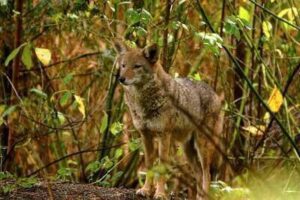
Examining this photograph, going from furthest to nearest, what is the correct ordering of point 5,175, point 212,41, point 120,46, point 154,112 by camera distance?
point 120,46
point 154,112
point 5,175
point 212,41

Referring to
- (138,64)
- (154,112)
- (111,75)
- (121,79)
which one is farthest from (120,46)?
(111,75)

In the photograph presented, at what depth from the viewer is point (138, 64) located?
22.8 feet

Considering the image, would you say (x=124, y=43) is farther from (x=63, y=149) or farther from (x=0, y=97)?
(x=63, y=149)

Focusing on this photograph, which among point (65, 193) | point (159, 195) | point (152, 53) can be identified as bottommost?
point (159, 195)

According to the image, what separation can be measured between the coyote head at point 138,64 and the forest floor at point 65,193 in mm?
1074

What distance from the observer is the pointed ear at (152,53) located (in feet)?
22.5

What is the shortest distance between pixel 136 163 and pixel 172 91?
325cm

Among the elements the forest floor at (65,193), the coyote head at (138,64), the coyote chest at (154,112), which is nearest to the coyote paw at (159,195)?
the forest floor at (65,193)

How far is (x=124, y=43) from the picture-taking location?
23.6 ft

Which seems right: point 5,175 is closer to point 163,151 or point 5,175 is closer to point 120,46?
point 163,151

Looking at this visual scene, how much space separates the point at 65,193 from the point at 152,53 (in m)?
1.66

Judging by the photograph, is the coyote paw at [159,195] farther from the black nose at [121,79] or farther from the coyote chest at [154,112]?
the black nose at [121,79]

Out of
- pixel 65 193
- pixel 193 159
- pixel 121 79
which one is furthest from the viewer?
pixel 193 159

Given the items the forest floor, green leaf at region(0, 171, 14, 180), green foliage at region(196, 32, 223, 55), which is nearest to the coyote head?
the forest floor
